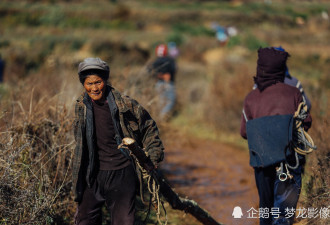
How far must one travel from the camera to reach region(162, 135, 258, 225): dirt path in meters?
6.18

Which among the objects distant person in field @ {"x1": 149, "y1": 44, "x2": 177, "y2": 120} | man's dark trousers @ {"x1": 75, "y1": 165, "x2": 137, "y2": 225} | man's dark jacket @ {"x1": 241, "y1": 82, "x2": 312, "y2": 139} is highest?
distant person in field @ {"x1": 149, "y1": 44, "x2": 177, "y2": 120}

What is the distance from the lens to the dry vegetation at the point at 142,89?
4.41 meters

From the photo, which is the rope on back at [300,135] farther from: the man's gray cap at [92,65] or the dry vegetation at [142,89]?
the man's gray cap at [92,65]

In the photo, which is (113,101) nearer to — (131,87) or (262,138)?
(262,138)

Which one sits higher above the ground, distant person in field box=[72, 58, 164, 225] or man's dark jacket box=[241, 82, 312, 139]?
man's dark jacket box=[241, 82, 312, 139]

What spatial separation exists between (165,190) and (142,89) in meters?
2.61

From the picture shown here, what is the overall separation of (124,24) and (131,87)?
40.0 metres

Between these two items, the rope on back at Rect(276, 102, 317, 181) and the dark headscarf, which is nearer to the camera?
the rope on back at Rect(276, 102, 317, 181)

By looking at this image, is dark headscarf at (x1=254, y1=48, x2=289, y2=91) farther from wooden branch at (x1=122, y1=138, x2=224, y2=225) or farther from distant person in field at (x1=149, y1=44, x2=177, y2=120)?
distant person in field at (x1=149, y1=44, x2=177, y2=120)

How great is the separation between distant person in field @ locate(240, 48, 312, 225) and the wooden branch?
784 millimetres

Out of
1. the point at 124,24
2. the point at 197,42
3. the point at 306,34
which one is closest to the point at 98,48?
the point at 197,42

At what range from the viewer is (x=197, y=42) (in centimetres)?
2841

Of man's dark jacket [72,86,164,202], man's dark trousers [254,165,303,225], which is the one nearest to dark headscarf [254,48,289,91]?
man's dark trousers [254,165,303,225]

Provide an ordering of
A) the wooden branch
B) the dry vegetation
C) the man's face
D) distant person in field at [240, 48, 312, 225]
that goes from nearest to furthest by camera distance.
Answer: the wooden branch, the man's face, distant person in field at [240, 48, 312, 225], the dry vegetation
